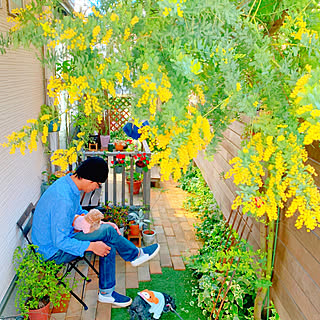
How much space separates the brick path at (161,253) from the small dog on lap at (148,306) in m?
0.24

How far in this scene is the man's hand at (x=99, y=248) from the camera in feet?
8.75

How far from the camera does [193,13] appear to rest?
118 centimetres

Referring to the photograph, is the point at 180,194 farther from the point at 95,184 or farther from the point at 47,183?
the point at 95,184

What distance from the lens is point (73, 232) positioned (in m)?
2.94

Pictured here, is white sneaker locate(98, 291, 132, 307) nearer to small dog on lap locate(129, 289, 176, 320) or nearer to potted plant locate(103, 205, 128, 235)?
small dog on lap locate(129, 289, 176, 320)

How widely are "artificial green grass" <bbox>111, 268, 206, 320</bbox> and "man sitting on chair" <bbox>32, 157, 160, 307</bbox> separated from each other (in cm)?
18

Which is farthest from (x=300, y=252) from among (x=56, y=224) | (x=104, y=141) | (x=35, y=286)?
(x=104, y=141)

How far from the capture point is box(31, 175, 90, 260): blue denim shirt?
256 centimetres

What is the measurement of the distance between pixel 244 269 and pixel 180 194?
12.0 ft

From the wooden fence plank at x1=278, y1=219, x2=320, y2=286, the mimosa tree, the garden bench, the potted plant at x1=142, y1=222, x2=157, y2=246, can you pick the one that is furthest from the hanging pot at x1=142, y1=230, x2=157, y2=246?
the mimosa tree

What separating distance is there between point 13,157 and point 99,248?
1039 mm

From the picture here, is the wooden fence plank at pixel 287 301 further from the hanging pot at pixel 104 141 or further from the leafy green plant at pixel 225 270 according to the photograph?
the hanging pot at pixel 104 141

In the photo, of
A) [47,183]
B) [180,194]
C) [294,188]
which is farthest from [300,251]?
[180,194]

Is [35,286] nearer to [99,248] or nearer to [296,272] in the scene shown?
[99,248]
